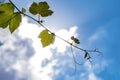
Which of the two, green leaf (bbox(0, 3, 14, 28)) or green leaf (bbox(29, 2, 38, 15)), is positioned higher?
green leaf (bbox(29, 2, 38, 15))

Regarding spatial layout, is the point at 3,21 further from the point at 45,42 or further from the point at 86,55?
the point at 86,55

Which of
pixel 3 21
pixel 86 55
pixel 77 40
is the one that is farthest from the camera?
pixel 86 55

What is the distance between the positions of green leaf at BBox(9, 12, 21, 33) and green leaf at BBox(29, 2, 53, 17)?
8cm

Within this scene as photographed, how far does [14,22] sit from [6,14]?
6 centimetres

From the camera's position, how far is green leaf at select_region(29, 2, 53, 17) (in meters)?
1.01

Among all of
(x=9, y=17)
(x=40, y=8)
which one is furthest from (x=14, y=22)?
(x=40, y=8)

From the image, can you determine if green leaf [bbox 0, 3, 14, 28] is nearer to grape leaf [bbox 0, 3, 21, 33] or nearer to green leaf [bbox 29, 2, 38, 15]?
grape leaf [bbox 0, 3, 21, 33]

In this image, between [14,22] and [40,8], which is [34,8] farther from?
[14,22]

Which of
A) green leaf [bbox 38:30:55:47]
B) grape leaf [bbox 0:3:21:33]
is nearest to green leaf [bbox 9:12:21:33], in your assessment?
grape leaf [bbox 0:3:21:33]

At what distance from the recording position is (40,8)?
1.02 metres

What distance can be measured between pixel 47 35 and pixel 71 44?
0.64 ft

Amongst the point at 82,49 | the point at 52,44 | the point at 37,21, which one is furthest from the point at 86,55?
the point at 37,21

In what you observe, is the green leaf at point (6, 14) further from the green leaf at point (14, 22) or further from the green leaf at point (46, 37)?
the green leaf at point (46, 37)

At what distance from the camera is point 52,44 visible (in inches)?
42.5
